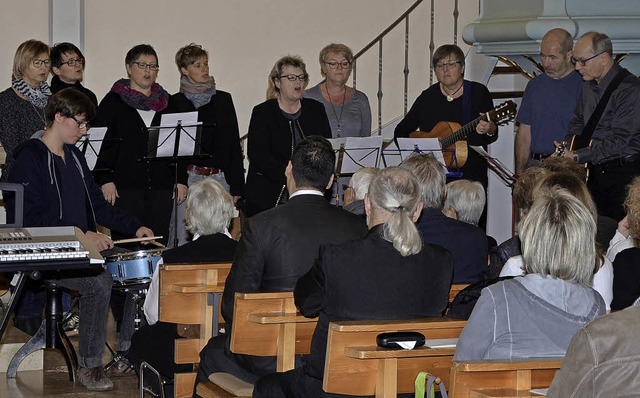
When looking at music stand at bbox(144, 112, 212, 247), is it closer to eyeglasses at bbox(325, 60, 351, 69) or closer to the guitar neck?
eyeglasses at bbox(325, 60, 351, 69)

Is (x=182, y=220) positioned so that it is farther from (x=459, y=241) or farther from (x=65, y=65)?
(x=459, y=241)

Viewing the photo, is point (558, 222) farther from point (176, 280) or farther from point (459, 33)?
point (459, 33)

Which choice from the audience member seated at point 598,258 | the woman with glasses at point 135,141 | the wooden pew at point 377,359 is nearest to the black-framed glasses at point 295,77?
the woman with glasses at point 135,141

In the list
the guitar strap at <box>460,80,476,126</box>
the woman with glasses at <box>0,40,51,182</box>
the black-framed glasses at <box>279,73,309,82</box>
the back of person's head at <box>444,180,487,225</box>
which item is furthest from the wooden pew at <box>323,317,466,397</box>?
the guitar strap at <box>460,80,476,126</box>

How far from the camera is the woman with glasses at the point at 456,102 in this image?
7281 millimetres

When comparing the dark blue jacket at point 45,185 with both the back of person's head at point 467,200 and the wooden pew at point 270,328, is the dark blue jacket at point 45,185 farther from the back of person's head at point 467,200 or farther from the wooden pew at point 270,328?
the wooden pew at point 270,328

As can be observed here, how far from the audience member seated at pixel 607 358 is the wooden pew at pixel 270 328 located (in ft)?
7.43

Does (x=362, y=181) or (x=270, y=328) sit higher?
(x=362, y=181)

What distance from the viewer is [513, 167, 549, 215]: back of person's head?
434cm

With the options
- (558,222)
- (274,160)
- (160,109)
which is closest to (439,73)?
(274,160)

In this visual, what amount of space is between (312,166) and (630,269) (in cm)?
127

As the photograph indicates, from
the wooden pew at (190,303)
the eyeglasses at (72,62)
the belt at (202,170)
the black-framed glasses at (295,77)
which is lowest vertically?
the wooden pew at (190,303)

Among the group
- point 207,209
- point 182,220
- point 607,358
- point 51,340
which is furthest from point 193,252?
point 607,358

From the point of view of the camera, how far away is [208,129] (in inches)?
296
